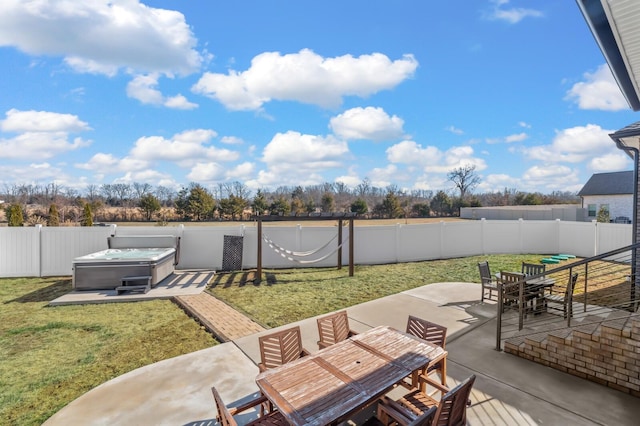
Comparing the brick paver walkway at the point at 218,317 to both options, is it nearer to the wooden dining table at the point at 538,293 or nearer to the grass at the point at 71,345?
the grass at the point at 71,345

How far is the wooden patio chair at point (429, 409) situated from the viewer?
84.0 inches

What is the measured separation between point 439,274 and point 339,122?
11841 mm

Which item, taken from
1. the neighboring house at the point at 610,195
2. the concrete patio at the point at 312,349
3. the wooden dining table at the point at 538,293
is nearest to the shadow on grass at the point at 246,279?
the concrete patio at the point at 312,349

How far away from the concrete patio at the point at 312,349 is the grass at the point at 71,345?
41cm

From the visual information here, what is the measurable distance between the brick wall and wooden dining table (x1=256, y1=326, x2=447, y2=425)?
2014 millimetres

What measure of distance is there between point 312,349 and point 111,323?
3.97 metres

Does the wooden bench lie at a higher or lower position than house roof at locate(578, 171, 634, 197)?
lower

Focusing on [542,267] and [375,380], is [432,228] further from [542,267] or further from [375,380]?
[375,380]

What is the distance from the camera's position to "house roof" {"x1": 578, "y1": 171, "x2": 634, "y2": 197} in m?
24.4

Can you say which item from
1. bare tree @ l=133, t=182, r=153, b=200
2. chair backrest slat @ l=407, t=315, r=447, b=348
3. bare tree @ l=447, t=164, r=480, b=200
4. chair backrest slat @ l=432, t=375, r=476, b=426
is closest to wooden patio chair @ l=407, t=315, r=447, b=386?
chair backrest slat @ l=407, t=315, r=447, b=348

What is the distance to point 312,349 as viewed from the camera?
14.9 feet

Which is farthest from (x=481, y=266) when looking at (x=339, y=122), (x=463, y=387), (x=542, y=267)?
(x=339, y=122)

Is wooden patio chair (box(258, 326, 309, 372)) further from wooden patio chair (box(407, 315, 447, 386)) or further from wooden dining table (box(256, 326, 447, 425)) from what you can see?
wooden patio chair (box(407, 315, 447, 386))

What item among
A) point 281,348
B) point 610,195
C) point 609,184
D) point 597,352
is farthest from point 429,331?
point 609,184
